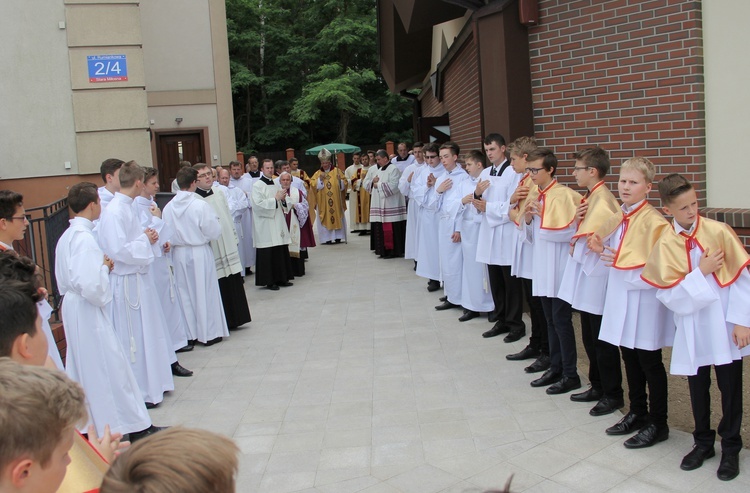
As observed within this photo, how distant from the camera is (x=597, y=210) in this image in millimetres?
5285

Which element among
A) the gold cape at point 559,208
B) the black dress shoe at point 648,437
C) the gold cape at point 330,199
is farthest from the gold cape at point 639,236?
the gold cape at point 330,199

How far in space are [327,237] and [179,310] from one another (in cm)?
942

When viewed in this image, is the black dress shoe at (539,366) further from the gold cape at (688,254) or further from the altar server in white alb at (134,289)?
the altar server in white alb at (134,289)

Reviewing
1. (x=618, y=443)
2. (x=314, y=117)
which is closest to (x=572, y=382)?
(x=618, y=443)

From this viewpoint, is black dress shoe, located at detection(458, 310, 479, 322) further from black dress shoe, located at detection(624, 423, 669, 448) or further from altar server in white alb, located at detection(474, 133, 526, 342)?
black dress shoe, located at detection(624, 423, 669, 448)

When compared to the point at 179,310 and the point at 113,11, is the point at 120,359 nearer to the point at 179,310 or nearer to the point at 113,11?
the point at 179,310

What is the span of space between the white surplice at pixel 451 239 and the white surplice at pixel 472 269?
6.9 inches

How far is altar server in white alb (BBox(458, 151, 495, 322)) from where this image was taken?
8.80 meters

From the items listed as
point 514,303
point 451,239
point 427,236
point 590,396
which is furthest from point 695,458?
point 427,236

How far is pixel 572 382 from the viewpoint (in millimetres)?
6098

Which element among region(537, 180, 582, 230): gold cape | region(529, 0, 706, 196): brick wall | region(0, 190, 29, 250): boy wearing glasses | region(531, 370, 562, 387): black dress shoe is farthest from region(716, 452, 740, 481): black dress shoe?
region(0, 190, 29, 250): boy wearing glasses

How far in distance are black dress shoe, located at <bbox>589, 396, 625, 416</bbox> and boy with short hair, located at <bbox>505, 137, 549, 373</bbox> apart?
116 cm

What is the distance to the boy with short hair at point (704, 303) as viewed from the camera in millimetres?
4234

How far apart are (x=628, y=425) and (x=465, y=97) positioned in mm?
7713
